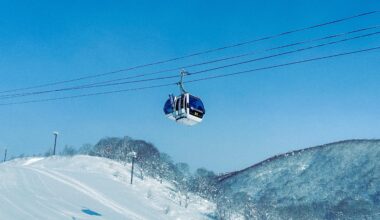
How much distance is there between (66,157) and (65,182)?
20.5m

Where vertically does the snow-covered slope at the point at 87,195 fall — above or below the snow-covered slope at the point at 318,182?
below

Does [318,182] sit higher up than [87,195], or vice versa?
[318,182]

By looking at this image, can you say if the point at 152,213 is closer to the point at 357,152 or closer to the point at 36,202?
the point at 36,202

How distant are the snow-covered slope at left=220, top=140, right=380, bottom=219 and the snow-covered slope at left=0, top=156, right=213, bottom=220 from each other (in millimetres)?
24603

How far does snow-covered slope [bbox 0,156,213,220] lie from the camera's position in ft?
77.9

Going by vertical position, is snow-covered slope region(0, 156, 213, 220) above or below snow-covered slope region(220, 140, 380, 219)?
below

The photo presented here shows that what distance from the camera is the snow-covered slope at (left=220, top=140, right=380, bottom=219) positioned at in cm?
7219

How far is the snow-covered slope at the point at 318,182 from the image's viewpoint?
237 ft

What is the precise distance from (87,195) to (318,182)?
62.8m

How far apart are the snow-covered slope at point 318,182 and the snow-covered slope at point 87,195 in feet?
80.7

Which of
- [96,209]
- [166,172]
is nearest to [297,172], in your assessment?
[166,172]

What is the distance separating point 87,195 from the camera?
31.5m

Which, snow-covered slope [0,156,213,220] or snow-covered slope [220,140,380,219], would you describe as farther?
snow-covered slope [220,140,380,219]

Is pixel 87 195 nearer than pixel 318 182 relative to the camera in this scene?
Yes
